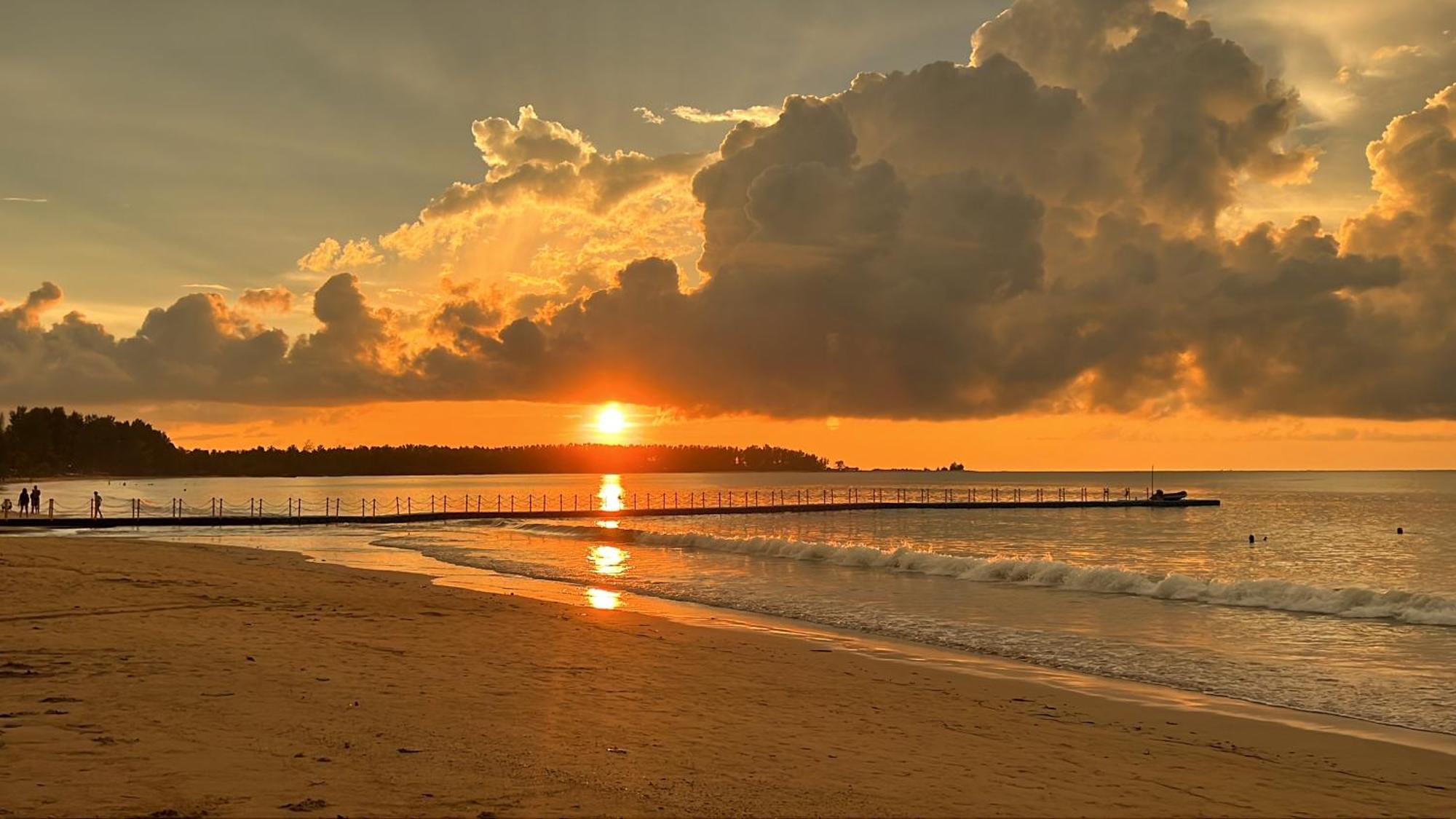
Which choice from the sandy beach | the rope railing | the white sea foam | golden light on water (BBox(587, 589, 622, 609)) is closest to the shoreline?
golden light on water (BBox(587, 589, 622, 609))

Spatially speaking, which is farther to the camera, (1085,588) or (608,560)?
(608,560)

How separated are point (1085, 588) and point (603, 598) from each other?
18971 mm

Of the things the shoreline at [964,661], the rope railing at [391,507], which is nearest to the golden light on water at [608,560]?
the shoreline at [964,661]

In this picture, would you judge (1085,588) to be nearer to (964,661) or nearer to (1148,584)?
(1148,584)

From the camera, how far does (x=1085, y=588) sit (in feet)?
119

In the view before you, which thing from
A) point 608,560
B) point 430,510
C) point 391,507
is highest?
point 608,560

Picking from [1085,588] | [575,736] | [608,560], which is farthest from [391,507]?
[575,736]

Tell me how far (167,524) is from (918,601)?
63.2 meters

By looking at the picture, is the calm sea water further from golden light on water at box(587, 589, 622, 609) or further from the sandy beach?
the sandy beach

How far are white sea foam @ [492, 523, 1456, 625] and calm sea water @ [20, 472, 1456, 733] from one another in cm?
8

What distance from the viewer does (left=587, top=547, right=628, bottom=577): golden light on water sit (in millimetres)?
41438

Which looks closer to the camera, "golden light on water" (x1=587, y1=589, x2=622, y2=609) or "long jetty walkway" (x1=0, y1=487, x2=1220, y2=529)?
"golden light on water" (x1=587, y1=589, x2=622, y2=609)

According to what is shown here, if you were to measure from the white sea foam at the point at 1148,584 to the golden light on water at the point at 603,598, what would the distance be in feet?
53.4

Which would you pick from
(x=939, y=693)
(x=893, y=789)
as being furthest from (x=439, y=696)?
(x=939, y=693)
